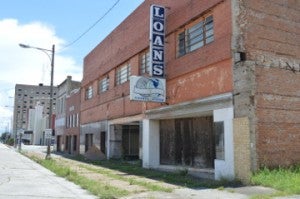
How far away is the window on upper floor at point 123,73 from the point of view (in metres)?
27.9

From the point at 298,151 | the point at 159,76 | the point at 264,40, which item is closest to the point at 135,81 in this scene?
the point at 159,76

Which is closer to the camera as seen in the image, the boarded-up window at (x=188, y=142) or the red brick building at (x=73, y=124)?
the boarded-up window at (x=188, y=142)

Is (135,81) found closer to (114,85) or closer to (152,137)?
(152,137)

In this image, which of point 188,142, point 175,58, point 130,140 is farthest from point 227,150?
point 130,140

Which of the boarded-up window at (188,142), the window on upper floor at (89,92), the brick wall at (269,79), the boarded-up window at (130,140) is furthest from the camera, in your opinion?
the window on upper floor at (89,92)

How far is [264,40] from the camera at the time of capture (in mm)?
16234

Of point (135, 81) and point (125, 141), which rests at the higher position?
point (135, 81)

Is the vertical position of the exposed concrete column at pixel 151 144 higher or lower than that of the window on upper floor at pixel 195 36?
lower

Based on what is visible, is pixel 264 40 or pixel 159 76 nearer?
pixel 264 40

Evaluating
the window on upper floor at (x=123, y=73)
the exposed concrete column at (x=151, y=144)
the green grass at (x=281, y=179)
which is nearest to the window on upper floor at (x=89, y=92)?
the window on upper floor at (x=123, y=73)

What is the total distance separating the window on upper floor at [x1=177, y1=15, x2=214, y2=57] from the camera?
18203mm

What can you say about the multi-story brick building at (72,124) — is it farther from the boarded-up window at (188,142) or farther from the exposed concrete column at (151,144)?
the boarded-up window at (188,142)

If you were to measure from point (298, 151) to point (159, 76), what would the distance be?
7.58 metres

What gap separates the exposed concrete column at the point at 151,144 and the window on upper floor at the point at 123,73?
538 centimetres
